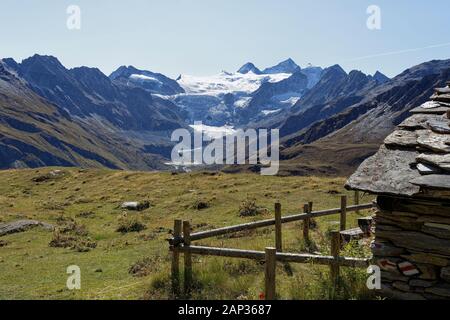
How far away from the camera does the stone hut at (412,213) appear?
10.8 meters

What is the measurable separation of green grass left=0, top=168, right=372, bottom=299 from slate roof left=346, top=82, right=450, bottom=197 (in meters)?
2.74

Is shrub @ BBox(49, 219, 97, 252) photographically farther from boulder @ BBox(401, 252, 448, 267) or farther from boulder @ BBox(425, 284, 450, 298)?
boulder @ BBox(425, 284, 450, 298)

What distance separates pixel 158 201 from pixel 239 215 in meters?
10.4

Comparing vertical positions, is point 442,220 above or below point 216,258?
above

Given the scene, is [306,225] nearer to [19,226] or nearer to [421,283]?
[421,283]

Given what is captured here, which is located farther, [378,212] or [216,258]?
[216,258]

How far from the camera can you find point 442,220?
10.9 m

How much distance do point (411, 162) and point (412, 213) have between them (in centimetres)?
123

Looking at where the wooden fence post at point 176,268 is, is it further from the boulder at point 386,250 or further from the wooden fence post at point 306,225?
the wooden fence post at point 306,225

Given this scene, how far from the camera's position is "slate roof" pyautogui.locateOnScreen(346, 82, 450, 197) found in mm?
10523

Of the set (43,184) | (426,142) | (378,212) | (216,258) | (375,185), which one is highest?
(426,142)

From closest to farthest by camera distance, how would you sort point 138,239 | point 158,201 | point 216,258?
point 216,258 < point 138,239 < point 158,201
